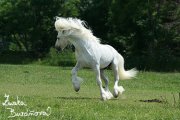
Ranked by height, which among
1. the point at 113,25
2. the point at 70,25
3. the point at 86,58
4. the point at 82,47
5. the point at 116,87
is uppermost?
the point at 70,25

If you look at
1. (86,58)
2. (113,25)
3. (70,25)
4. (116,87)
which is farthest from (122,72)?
(113,25)

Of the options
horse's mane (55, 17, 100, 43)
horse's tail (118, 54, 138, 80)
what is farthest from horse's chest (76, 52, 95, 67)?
horse's tail (118, 54, 138, 80)

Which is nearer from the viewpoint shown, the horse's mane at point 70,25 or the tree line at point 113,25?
the horse's mane at point 70,25

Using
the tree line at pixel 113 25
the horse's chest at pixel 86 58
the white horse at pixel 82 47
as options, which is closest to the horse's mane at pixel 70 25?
the white horse at pixel 82 47

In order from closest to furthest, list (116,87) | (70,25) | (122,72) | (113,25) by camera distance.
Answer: (70,25), (116,87), (122,72), (113,25)

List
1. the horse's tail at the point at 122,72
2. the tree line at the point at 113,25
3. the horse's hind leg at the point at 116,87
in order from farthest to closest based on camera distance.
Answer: the tree line at the point at 113,25 < the horse's tail at the point at 122,72 < the horse's hind leg at the point at 116,87

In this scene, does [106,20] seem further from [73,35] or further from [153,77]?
[73,35]

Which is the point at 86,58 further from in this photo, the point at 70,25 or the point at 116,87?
the point at 116,87

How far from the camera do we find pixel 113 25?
41.7 m

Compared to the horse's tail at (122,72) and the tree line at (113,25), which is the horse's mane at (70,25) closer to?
the horse's tail at (122,72)

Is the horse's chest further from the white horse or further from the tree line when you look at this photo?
the tree line

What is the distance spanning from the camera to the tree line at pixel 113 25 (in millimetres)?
37812

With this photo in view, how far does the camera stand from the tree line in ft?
124

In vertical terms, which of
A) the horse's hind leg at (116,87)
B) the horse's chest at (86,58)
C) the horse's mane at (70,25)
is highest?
the horse's mane at (70,25)
